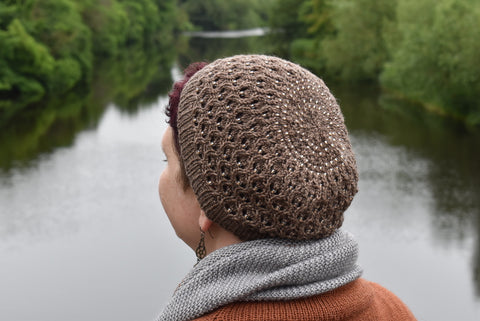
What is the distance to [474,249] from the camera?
516 inches

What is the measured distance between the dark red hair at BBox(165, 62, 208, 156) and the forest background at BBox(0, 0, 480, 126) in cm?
1053

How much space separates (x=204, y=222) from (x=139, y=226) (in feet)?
40.0

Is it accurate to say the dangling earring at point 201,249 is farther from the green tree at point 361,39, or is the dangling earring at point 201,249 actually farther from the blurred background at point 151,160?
the green tree at point 361,39

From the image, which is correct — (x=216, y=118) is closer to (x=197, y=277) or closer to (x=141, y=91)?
(x=197, y=277)

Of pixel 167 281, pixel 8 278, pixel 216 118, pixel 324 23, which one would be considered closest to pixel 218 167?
pixel 216 118

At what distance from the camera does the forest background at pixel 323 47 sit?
73.5 ft

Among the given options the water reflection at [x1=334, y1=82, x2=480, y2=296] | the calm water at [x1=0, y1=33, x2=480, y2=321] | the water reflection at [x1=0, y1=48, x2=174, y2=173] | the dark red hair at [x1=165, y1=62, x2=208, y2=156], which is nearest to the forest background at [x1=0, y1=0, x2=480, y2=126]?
the water reflection at [x1=0, y1=48, x2=174, y2=173]

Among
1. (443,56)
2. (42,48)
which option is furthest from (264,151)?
(42,48)

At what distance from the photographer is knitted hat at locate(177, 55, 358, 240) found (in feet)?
4.34

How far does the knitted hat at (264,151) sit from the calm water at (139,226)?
957cm

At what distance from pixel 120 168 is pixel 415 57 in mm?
12877

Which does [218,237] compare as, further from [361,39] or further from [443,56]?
[361,39]

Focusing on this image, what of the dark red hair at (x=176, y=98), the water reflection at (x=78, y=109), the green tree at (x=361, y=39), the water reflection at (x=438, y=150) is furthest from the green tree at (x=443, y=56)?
the dark red hair at (x=176, y=98)

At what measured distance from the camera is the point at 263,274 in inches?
53.2
